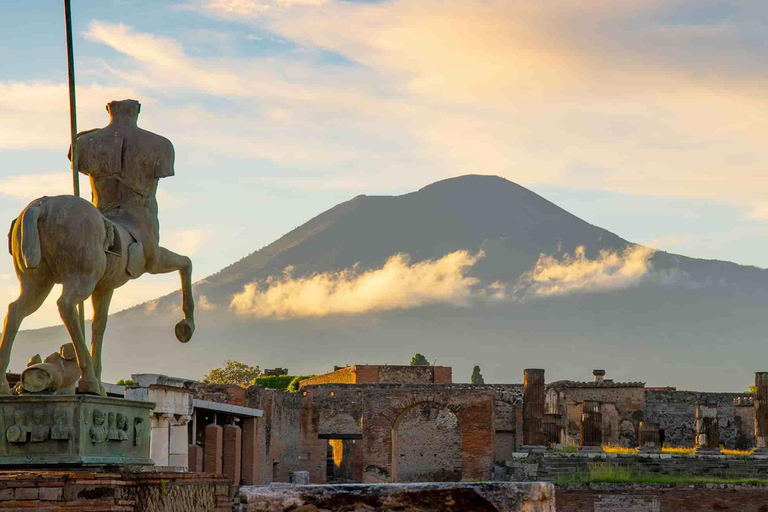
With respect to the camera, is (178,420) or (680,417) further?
(680,417)

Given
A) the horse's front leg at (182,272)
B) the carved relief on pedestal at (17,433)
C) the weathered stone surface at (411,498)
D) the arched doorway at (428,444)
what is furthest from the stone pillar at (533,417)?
the weathered stone surface at (411,498)

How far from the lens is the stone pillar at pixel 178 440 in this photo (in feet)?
61.8

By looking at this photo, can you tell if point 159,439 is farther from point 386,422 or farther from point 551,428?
point 551,428

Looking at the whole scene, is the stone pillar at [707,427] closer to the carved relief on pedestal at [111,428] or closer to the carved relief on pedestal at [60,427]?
the carved relief on pedestal at [111,428]

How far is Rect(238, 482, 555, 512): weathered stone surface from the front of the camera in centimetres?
439

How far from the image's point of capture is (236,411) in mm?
28672

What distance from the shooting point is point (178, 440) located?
1908cm

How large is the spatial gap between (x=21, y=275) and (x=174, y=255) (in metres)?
1.23

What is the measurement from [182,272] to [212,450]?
1643 centimetres

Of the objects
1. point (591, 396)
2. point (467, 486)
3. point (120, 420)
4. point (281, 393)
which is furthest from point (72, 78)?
point (591, 396)

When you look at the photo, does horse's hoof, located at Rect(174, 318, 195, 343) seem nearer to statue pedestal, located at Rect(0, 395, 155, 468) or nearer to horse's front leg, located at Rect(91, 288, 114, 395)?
horse's front leg, located at Rect(91, 288, 114, 395)

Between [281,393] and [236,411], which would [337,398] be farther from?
[236,411]

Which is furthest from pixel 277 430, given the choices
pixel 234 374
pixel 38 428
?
pixel 38 428

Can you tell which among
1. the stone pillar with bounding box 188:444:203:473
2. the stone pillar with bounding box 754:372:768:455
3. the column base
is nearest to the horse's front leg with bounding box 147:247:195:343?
the stone pillar with bounding box 188:444:203:473
